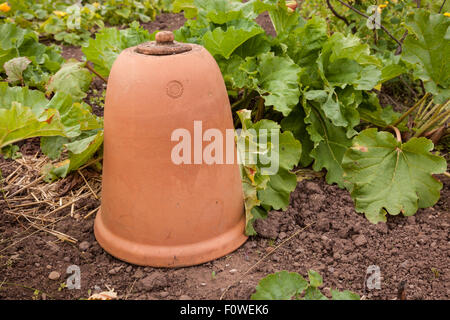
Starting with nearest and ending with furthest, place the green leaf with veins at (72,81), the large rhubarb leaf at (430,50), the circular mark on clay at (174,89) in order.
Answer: the circular mark on clay at (174,89) < the large rhubarb leaf at (430,50) < the green leaf with veins at (72,81)

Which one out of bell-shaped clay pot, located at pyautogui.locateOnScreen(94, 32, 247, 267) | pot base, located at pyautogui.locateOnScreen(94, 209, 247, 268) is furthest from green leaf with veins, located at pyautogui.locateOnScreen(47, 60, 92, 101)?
pot base, located at pyautogui.locateOnScreen(94, 209, 247, 268)

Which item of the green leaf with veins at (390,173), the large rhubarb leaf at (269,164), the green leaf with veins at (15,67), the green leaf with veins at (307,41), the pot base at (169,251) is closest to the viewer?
the pot base at (169,251)

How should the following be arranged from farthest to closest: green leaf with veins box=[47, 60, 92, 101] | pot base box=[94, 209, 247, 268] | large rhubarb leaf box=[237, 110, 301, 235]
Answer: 1. green leaf with veins box=[47, 60, 92, 101]
2. large rhubarb leaf box=[237, 110, 301, 235]
3. pot base box=[94, 209, 247, 268]

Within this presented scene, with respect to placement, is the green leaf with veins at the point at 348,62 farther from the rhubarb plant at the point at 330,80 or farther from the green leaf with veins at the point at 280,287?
the green leaf with veins at the point at 280,287

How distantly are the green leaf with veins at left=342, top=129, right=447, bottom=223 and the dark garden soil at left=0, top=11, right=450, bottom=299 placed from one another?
87mm

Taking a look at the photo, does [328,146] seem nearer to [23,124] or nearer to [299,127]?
[299,127]

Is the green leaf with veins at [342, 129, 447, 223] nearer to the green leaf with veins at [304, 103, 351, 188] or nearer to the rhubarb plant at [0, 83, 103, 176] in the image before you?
Answer: the green leaf with veins at [304, 103, 351, 188]

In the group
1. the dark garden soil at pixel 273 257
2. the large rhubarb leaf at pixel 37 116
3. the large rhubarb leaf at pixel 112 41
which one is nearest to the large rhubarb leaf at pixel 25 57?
the large rhubarb leaf at pixel 112 41

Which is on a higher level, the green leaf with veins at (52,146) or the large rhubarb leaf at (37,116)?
the large rhubarb leaf at (37,116)

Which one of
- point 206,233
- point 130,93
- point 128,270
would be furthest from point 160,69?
point 128,270

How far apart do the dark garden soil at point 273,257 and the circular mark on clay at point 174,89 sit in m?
0.68

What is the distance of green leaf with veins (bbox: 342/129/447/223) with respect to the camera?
216cm

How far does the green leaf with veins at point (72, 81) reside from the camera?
2.64m

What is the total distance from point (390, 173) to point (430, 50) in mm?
634
